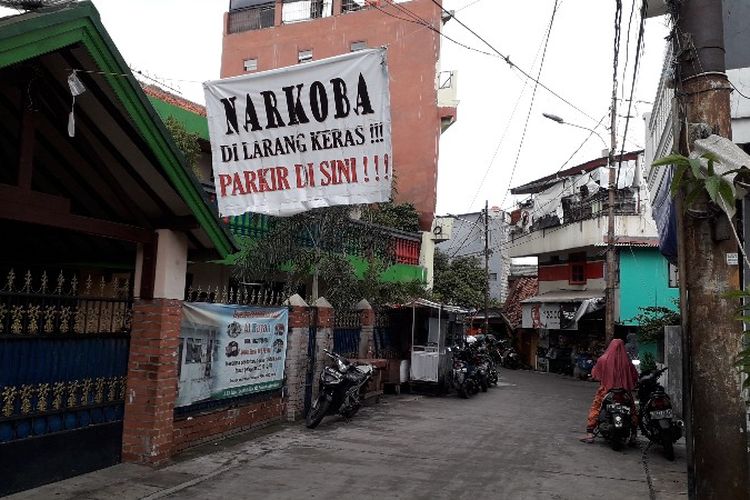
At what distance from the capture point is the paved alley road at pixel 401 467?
257 inches

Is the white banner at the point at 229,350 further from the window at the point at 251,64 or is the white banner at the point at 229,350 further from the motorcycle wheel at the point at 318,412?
the window at the point at 251,64

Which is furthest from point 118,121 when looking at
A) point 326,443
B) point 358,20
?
point 358,20

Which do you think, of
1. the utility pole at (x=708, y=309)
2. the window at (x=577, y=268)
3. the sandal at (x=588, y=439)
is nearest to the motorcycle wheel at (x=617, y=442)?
the sandal at (x=588, y=439)

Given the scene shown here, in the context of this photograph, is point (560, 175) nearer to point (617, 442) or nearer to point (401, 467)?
point (617, 442)

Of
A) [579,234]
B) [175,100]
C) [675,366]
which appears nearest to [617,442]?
[675,366]

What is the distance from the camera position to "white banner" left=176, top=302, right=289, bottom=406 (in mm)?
7844

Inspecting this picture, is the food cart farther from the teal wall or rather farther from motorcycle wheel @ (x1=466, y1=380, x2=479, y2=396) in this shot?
the teal wall

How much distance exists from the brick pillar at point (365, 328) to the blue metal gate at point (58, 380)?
666cm

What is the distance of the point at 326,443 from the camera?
29.5 ft

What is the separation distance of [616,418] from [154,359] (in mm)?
6709

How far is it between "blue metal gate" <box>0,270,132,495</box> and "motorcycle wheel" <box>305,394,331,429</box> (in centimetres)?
354

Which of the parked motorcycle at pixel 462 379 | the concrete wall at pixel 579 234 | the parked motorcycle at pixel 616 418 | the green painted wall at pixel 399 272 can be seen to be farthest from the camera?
the concrete wall at pixel 579 234

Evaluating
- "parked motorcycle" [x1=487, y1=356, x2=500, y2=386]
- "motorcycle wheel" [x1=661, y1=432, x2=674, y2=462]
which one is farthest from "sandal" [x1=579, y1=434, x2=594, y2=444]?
"parked motorcycle" [x1=487, y1=356, x2=500, y2=386]

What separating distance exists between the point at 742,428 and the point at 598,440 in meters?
6.87
